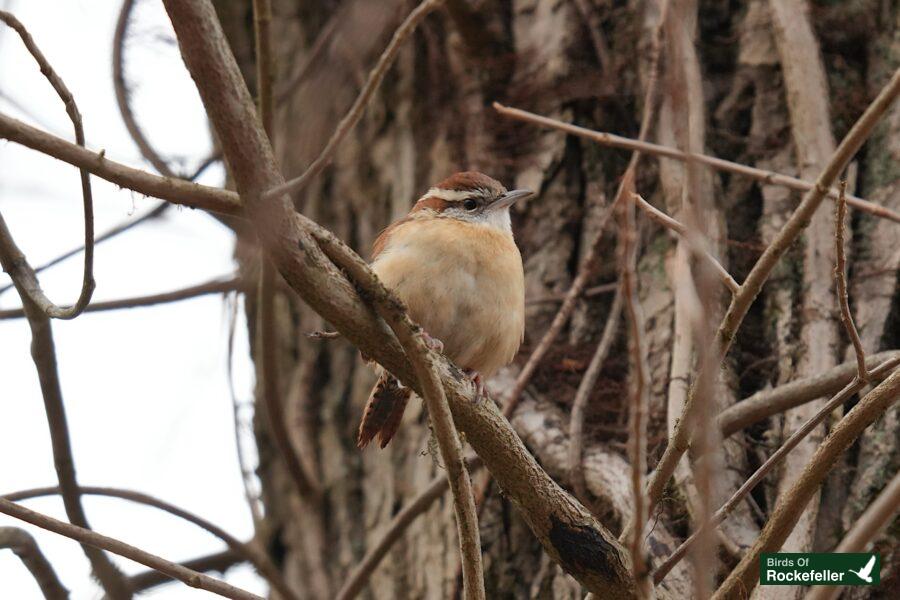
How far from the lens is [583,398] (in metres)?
4.20

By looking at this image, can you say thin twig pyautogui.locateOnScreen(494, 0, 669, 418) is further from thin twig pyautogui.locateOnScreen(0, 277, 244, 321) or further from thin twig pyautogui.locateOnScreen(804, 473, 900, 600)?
thin twig pyautogui.locateOnScreen(804, 473, 900, 600)

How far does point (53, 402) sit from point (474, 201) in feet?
6.70

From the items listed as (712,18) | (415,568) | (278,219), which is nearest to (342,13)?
(712,18)

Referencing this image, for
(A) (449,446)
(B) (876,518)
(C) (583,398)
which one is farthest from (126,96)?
(B) (876,518)

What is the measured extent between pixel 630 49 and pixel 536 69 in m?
0.48

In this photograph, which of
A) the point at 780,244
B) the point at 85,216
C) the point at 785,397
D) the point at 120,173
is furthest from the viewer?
the point at 785,397

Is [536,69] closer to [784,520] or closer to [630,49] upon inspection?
[630,49]

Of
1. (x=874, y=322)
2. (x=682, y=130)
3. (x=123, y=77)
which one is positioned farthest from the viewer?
(x=123, y=77)

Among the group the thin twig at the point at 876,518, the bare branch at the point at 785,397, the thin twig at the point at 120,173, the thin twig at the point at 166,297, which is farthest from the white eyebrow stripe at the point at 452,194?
the thin twig at the point at 876,518

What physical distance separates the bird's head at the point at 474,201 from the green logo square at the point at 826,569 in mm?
2035

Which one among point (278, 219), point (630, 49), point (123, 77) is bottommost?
point (278, 219)

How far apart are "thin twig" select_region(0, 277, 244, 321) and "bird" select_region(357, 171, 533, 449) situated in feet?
2.76

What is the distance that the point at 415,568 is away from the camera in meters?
4.64

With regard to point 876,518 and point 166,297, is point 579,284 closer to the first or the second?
point 166,297
